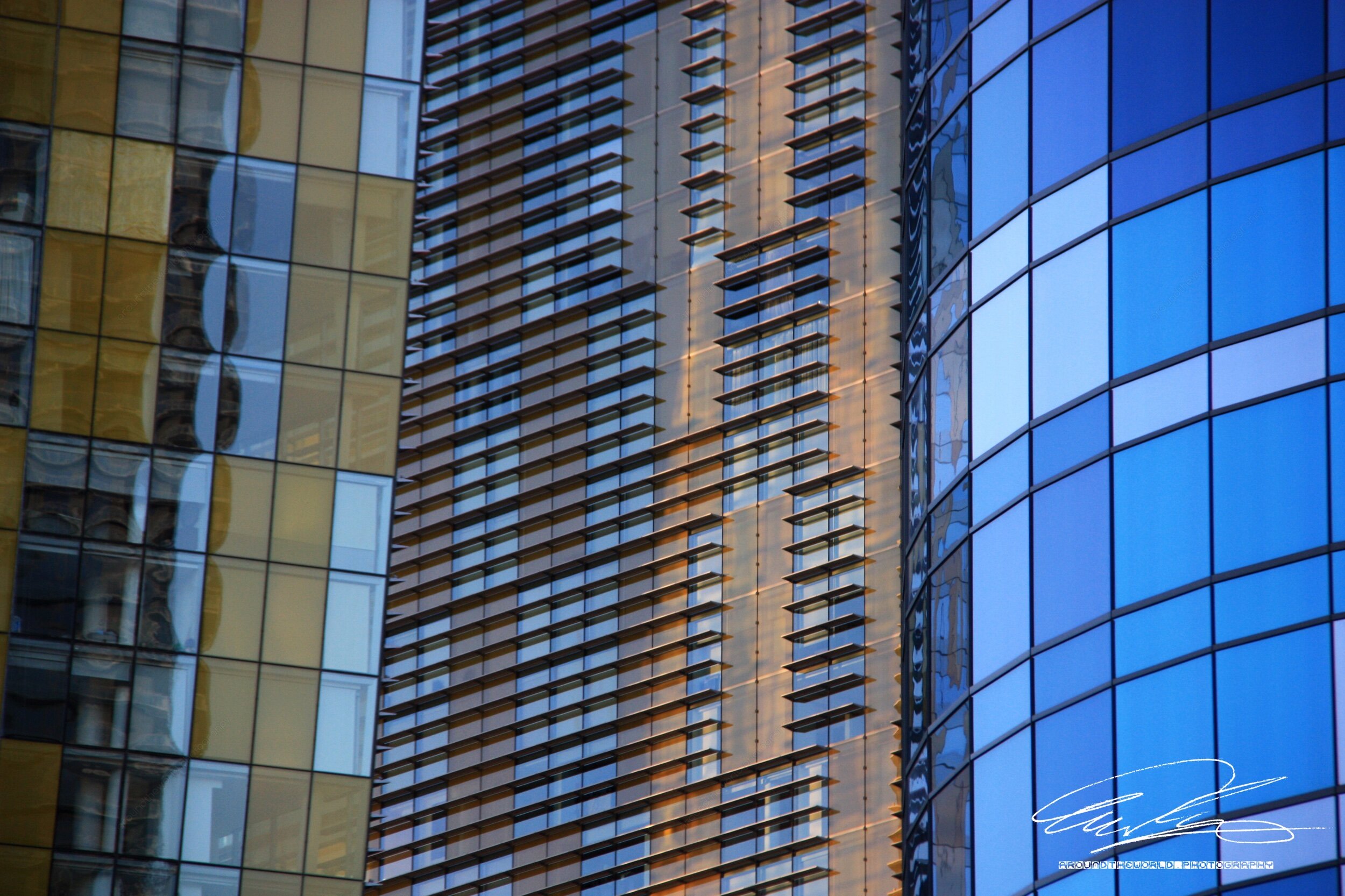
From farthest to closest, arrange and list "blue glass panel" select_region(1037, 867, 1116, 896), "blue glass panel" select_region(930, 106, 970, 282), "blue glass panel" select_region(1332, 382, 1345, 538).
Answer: "blue glass panel" select_region(930, 106, 970, 282) → "blue glass panel" select_region(1037, 867, 1116, 896) → "blue glass panel" select_region(1332, 382, 1345, 538)

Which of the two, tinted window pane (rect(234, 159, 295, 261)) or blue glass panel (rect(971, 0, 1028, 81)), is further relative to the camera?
tinted window pane (rect(234, 159, 295, 261))

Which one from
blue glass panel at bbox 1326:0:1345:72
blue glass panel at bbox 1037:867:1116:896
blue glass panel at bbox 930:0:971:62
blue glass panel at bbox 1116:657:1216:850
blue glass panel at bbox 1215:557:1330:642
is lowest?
blue glass panel at bbox 1037:867:1116:896

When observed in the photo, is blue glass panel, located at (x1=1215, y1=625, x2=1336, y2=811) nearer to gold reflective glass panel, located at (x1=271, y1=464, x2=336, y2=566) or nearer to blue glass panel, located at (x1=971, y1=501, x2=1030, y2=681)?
blue glass panel, located at (x1=971, y1=501, x2=1030, y2=681)

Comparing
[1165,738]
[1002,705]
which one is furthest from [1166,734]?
[1002,705]

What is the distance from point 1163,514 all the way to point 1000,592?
A: 161 inches

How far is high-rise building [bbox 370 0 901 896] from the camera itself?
268 feet

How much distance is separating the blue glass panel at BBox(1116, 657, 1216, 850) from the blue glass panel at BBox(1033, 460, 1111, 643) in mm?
1838

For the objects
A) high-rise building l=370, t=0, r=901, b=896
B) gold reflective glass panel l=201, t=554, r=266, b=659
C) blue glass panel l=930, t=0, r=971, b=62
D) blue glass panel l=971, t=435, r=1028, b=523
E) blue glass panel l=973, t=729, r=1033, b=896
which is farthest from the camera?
high-rise building l=370, t=0, r=901, b=896

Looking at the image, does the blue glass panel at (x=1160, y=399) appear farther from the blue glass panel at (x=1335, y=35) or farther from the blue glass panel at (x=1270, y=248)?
the blue glass panel at (x=1335, y=35)

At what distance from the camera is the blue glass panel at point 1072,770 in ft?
116

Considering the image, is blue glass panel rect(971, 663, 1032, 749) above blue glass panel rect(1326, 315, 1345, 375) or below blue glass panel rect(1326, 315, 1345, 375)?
below

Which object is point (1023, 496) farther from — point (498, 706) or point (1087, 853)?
point (498, 706)
